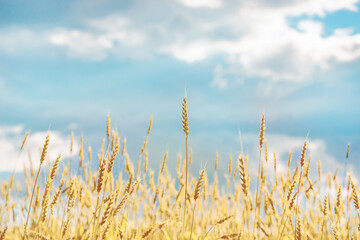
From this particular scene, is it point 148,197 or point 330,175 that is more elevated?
point 330,175

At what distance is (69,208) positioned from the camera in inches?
76.6

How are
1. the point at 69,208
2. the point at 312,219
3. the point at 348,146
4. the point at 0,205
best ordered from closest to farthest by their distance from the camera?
the point at 69,208 → the point at 348,146 → the point at 0,205 → the point at 312,219

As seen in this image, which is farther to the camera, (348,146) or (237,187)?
(237,187)

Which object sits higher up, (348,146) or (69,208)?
(348,146)

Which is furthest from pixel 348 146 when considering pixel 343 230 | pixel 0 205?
pixel 0 205

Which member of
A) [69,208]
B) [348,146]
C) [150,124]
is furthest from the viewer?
[348,146]

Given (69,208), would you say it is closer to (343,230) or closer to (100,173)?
(100,173)

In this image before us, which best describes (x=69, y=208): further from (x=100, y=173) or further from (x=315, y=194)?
(x=315, y=194)

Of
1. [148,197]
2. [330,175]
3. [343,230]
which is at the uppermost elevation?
[330,175]

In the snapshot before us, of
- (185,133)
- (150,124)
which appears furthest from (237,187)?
(185,133)

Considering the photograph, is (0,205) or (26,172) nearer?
(0,205)

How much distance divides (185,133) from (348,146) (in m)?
2.13

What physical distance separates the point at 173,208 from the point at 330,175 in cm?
190

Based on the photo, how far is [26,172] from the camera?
4.73 m
